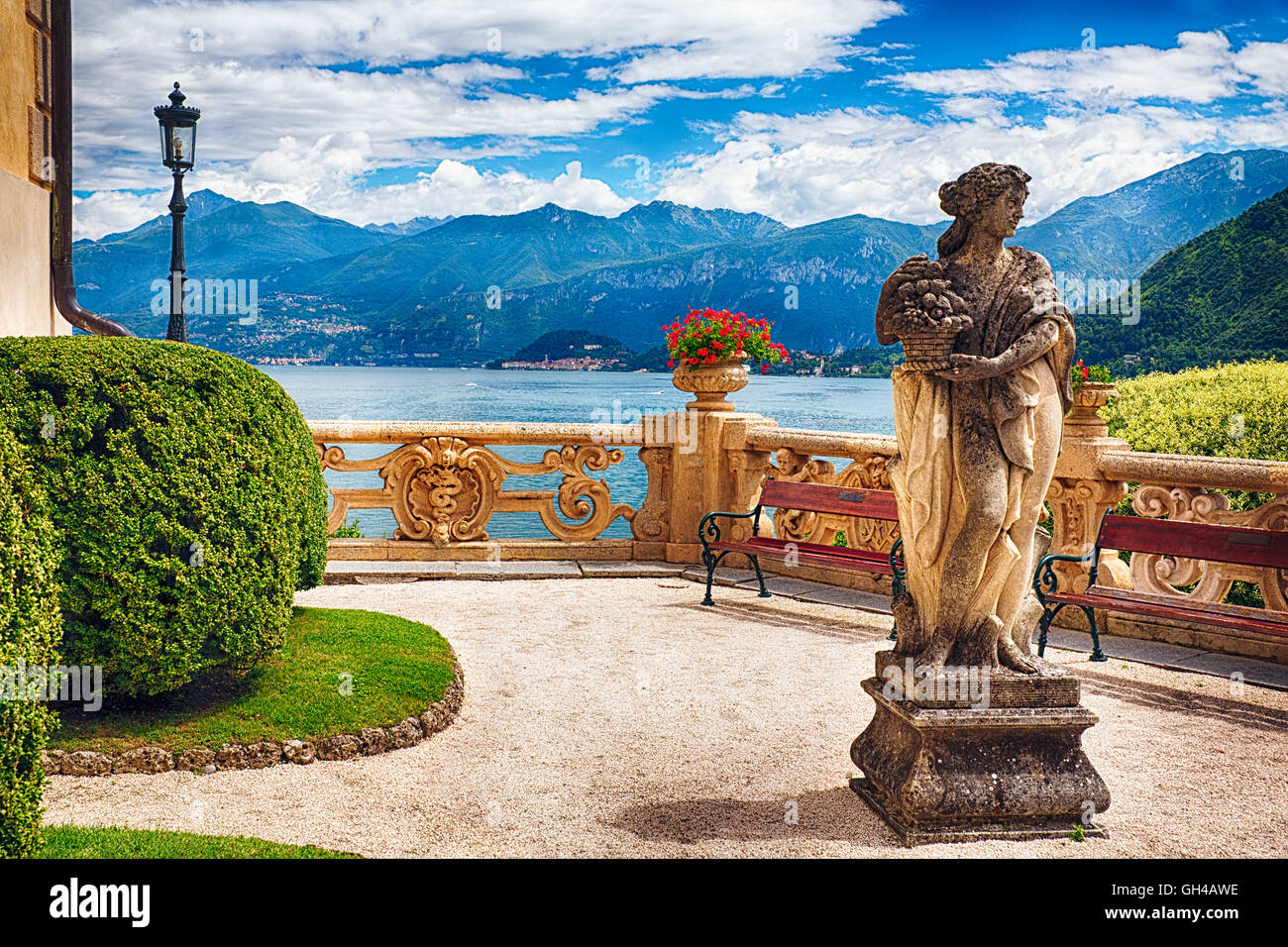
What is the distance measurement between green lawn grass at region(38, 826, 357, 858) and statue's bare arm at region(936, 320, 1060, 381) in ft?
9.33

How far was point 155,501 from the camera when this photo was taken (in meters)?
4.66

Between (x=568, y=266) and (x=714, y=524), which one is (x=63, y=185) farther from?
(x=568, y=266)

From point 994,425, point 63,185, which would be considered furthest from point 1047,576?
point 63,185

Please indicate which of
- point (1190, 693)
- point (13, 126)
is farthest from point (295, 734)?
point (13, 126)

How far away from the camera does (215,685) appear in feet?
17.5

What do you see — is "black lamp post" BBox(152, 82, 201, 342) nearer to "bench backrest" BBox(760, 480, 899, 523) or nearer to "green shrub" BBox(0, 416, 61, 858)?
"bench backrest" BBox(760, 480, 899, 523)

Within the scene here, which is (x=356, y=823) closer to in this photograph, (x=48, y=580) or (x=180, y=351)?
(x=48, y=580)

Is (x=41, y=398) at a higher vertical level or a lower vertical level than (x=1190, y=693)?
higher

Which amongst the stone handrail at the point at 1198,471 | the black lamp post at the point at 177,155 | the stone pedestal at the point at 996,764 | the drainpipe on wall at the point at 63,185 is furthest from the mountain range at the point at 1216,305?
the stone pedestal at the point at 996,764

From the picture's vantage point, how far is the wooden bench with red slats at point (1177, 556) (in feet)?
20.0

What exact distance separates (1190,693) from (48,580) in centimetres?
594

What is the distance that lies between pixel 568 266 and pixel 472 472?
11921cm

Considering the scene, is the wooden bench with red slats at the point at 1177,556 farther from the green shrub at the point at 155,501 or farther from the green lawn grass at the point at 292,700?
the green shrub at the point at 155,501

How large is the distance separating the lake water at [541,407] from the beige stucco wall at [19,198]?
3.97m
